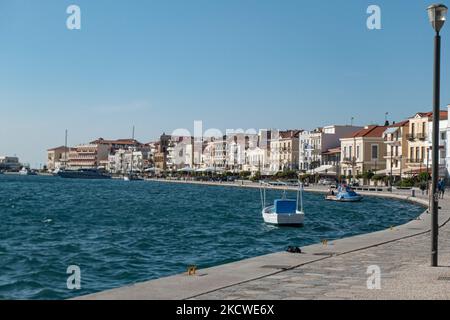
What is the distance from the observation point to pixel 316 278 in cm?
1268

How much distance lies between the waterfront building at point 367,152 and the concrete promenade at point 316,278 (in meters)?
92.5

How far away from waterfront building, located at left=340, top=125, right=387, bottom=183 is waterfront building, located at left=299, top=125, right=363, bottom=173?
15167 millimetres

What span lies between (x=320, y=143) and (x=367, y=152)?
22.8 m

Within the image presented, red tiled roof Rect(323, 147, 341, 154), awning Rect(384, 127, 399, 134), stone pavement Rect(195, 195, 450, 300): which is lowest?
stone pavement Rect(195, 195, 450, 300)

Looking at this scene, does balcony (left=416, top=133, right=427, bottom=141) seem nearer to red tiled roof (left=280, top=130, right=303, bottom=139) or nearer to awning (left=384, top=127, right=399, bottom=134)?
awning (left=384, top=127, right=399, bottom=134)

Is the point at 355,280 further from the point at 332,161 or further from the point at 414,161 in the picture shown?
the point at 332,161

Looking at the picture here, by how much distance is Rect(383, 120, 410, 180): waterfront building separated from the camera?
325ft

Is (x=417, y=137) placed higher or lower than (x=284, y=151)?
higher

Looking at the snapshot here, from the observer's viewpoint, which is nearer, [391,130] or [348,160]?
[391,130]

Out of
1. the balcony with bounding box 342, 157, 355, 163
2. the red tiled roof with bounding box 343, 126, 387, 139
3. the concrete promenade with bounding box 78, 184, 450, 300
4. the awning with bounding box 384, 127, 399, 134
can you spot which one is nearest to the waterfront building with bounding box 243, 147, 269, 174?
the balcony with bounding box 342, 157, 355, 163

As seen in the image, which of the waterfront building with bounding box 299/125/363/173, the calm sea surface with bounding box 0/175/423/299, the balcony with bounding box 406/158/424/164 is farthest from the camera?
the waterfront building with bounding box 299/125/363/173

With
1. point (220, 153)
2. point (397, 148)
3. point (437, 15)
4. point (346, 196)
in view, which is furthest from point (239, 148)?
point (437, 15)
